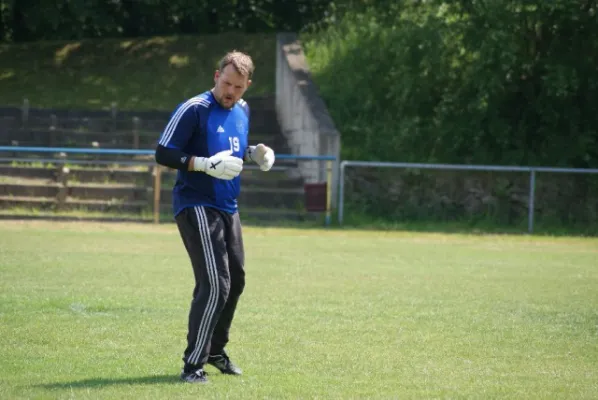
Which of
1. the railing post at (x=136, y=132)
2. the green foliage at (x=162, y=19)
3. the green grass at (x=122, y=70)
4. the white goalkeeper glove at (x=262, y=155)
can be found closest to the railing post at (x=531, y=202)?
the green grass at (x=122, y=70)

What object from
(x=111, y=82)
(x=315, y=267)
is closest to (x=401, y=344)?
(x=315, y=267)

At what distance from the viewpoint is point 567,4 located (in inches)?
907

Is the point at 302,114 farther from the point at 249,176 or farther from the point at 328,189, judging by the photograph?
the point at 328,189

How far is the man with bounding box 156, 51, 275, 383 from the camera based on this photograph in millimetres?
6844

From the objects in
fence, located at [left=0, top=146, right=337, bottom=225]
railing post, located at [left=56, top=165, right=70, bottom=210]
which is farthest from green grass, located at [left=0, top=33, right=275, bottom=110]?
railing post, located at [left=56, top=165, right=70, bottom=210]

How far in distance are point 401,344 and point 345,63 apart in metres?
19.3

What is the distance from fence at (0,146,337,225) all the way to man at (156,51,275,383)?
1420 centimetres

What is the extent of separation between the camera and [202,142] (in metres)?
A: 7.03

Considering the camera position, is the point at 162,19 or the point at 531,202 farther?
the point at 162,19

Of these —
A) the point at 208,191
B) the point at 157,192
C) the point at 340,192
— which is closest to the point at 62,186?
the point at 157,192

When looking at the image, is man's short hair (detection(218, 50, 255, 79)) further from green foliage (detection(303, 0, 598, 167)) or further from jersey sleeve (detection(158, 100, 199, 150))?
green foliage (detection(303, 0, 598, 167))

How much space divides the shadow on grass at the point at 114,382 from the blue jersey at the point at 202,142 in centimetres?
113

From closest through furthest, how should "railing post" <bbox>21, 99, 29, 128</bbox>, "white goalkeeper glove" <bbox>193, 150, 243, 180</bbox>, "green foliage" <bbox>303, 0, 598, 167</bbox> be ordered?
1. "white goalkeeper glove" <bbox>193, 150, 243, 180</bbox>
2. "green foliage" <bbox>303, 0, 598, 167</bbox>
3. "railing post" <bbox>21, 99, 29, 128</bbox>

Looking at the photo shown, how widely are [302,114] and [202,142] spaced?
17.7 m
